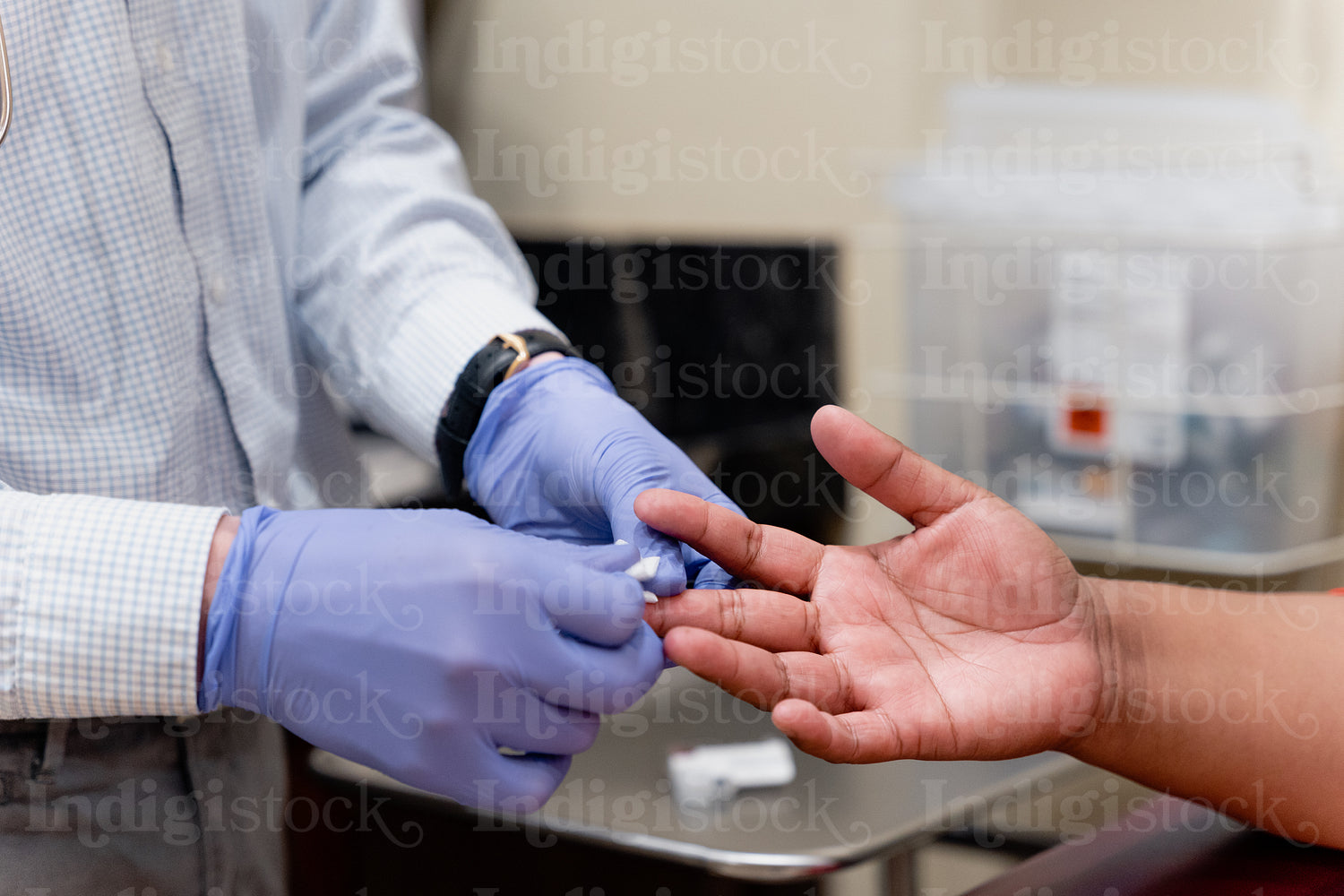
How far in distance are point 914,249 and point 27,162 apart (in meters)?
1.14

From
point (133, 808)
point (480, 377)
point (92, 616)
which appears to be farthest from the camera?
point (480, 377)

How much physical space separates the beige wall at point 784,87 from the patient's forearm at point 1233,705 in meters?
0.82

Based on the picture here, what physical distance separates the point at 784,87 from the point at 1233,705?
124 centimetres

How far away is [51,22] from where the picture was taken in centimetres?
81

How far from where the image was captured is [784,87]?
5.74ft

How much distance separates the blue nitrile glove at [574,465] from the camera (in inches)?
32.4

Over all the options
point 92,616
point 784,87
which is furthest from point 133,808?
point 784,87

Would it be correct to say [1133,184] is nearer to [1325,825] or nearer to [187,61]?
[1325,825]

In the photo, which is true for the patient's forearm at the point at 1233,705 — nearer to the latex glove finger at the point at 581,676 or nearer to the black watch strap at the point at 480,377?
the latex glove finger at the point at 581,676

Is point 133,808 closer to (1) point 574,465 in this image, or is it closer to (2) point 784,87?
(1) point 574,465

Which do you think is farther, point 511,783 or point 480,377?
point 480,377

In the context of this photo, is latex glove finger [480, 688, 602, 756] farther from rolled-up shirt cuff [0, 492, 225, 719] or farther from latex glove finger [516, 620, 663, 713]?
rolled-up shirt cuff [0, 492, 225, 719]

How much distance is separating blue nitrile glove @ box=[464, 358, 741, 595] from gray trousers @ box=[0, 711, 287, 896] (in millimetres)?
285

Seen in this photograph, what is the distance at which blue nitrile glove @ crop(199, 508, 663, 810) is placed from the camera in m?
0.65
